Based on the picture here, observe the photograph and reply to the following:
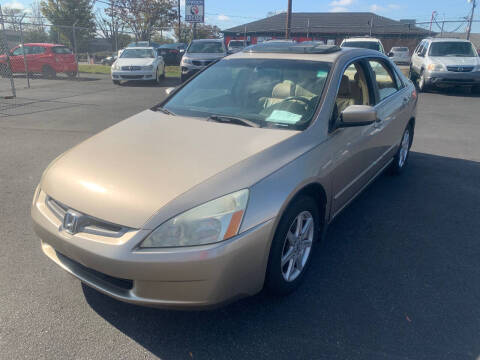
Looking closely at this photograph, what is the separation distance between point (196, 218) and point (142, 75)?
15.1 metres

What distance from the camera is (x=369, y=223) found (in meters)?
3.99

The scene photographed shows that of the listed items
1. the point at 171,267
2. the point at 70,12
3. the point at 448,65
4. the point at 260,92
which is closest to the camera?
the point at 171,267

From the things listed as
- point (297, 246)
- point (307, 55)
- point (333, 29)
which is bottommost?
point (297, 246)

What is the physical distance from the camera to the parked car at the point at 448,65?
42.3 ft

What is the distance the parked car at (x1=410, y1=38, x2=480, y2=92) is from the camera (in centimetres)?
1290

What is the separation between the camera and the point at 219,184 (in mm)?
2303

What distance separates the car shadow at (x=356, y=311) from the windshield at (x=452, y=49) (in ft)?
39.6

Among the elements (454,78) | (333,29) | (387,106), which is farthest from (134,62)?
(333,29)

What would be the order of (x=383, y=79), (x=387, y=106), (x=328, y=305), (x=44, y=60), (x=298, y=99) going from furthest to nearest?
(x=44, y=60) → (x=383, y=79) → (x=387, y=106) → (x=298, y=99) → (x=328, y=305)

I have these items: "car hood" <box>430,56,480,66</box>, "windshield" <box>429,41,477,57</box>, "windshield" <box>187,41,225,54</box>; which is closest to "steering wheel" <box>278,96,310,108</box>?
"car hood" <box>430,56,480,66</box>

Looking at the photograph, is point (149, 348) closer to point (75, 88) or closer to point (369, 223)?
point (369, 223)

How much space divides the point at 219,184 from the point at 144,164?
57 cm

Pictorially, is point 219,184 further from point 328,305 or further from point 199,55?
point 199,55

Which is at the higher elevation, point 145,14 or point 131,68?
point 145,14
